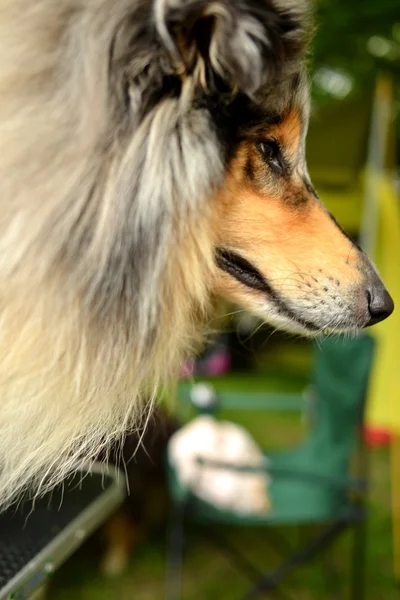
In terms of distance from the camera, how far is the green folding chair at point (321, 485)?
2.11 m

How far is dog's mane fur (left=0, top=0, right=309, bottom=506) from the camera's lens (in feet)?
2.84

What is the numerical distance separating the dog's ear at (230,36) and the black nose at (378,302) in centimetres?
46

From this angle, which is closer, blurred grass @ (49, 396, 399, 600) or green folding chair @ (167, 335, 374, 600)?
green folding chair @ (167, 335, 374, 600)

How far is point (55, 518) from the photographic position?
1194mm

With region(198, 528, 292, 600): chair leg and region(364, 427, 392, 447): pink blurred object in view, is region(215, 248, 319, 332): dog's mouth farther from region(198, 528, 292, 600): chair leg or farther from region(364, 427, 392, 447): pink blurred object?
region(364, 427, 392, 447): pink blurred object

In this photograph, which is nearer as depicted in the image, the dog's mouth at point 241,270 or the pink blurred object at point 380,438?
the dog's mouth at point 241,270

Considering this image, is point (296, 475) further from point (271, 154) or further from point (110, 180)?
point (110, 180)

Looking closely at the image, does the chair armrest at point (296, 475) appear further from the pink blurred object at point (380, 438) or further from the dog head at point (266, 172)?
the pink blurred object at point (380, 438)

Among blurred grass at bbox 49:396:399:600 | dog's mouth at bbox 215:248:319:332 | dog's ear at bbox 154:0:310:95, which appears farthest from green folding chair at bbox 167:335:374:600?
dog's ear at bbox 154:0:310:95

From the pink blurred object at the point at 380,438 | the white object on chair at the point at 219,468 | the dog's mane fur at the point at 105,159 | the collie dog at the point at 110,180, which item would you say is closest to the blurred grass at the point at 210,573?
the white object on chair at the point at 219,468

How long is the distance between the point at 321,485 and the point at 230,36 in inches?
66.2

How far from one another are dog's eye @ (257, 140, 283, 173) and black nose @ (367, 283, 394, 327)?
29cm

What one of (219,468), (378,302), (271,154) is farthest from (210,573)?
(271,154)

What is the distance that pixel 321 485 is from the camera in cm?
214
